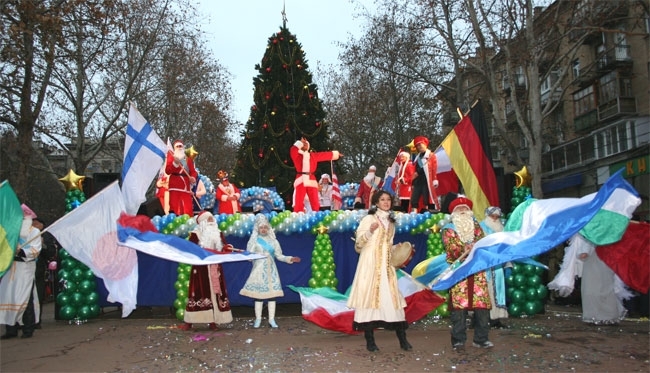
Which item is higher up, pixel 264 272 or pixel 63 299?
pixel 264 272

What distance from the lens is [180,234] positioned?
36.7ft

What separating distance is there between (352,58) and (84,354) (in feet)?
55.1

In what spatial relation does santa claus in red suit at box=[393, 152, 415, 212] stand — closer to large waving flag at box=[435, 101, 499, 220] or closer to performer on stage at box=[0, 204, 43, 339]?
large waving flag at box=[435, 101, 499, 220]

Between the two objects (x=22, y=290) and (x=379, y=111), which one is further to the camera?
(x=379, y=111)

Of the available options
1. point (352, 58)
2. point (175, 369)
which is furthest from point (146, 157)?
point (352, 58)

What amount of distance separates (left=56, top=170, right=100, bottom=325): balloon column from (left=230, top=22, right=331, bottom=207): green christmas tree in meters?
11.3

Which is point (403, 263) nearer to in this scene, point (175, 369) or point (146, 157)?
point (175, 369)

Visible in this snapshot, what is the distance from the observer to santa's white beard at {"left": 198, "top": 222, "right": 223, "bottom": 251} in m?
9.67

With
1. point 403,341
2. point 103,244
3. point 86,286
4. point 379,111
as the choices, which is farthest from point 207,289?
point 379,111

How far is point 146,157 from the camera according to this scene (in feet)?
36.5

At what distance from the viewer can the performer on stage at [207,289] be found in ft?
30.9

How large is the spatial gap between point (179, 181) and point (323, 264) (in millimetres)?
3865

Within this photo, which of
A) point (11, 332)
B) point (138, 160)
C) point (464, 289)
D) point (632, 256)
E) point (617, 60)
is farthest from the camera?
point (617, 60)

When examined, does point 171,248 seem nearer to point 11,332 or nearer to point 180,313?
point 180,313
